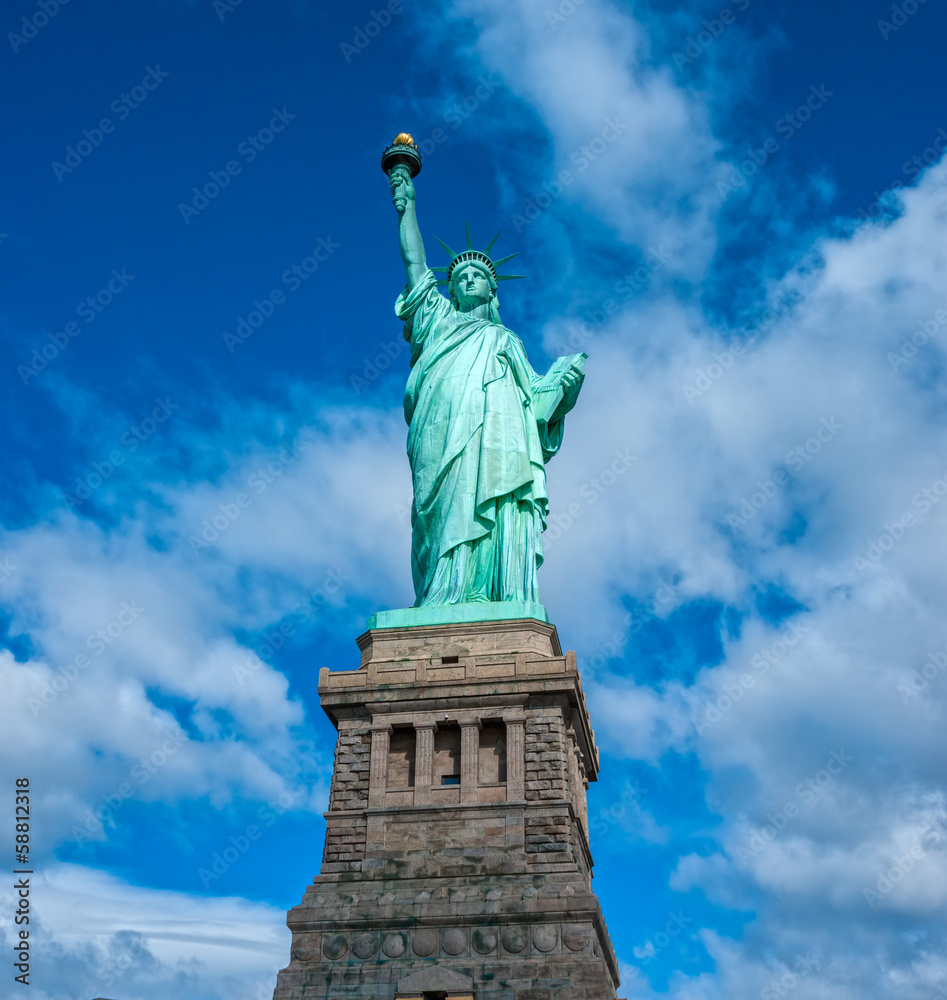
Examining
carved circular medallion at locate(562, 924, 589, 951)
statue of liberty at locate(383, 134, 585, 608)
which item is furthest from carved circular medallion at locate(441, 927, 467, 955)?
statue of liberty at locate(383, 134, 585, 608)

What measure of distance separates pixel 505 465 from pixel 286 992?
9655 millimetres

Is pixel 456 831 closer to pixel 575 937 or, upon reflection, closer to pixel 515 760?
pixel 515 760

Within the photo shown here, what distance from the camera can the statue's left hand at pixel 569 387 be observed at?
2341 cm

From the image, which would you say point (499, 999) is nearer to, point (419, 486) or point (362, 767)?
point (362, 767)

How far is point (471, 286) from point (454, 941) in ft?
45.3

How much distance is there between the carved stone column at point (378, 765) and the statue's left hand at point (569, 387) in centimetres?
803

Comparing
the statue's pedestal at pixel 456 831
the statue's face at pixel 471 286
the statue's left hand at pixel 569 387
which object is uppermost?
the statue's face at pixel 471 286

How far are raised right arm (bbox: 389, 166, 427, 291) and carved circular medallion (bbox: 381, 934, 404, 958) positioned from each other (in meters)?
13.1

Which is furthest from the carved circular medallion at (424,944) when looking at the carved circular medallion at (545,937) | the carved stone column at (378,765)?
the carved stone column at (378,765)

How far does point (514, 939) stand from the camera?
52.6ft

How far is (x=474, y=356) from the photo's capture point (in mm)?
22828

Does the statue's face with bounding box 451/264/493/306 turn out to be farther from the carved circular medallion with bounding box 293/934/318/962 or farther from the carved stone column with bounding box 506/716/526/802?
the carved circular medallion with bounding box 293/934/318/962

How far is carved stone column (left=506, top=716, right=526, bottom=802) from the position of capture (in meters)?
17.5

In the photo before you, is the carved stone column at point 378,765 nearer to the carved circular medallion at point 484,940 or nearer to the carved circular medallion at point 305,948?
Answer: the carved circular medallion at point 305,948
